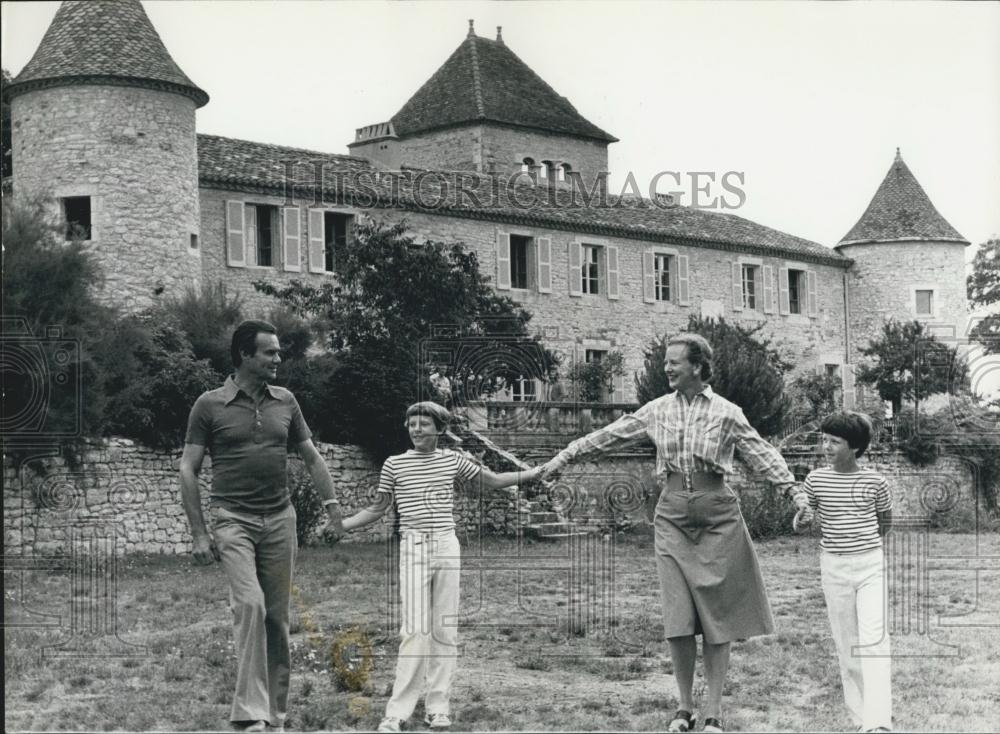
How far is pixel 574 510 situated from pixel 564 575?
6.63 metres

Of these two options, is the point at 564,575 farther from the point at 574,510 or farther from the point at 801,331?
the point at 801,331

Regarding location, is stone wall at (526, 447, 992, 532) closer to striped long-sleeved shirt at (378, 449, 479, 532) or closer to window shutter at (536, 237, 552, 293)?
window shutter at (536, 237, 552, 293)

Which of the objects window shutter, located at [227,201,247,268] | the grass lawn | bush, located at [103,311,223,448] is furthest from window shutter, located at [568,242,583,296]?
the grass lawn

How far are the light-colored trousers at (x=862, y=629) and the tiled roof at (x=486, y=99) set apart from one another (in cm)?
3080

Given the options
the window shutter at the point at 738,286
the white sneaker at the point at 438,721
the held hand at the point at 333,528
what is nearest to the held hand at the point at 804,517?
the white sneaker at the point at 438,721

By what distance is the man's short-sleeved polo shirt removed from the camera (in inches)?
266

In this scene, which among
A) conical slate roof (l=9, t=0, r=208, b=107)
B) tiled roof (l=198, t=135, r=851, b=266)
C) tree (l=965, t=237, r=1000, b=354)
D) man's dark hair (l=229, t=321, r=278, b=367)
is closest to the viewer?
man's dark hair (l=229, t=321, r=278, b=367)

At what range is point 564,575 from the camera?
1570 centimetres

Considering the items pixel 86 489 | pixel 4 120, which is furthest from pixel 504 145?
pixel 86 489

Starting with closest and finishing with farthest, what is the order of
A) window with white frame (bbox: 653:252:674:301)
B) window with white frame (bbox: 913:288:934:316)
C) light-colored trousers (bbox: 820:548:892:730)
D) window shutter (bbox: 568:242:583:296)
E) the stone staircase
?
light-colored trousers (bbox: 820:548:892:730), the stone staircase, window with white frame (bbox: 913:288:934:316), window shutter (bbox: 568:242:583:296), window with white frame (bbox: 653:252:674:301)

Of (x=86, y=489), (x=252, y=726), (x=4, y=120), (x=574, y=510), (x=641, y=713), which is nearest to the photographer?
(x=252, y=726)

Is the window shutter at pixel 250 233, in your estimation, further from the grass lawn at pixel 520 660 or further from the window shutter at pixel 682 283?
the grass lawn at pixel 520 660

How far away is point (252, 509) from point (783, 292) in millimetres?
31658

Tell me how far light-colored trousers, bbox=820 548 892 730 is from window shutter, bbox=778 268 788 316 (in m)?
30.8
